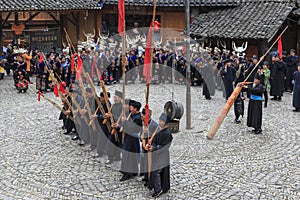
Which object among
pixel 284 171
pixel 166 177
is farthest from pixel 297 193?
pixel 166 177

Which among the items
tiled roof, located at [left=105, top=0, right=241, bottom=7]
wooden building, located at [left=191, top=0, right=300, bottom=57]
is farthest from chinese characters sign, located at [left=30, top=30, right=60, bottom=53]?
wooden building, located at [left=191, top=0, right=300, bottom=57]

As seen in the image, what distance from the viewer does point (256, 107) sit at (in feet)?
38.3

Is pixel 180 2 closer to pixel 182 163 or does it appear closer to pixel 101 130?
pixel 101 130

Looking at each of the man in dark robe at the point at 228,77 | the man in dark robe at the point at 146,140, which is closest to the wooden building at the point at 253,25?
the man in dark robe at the point at 228,77

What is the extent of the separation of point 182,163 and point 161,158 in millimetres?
1727

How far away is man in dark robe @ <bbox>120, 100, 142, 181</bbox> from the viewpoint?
28.5 feet

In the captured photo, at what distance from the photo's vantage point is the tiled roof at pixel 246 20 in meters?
19.8

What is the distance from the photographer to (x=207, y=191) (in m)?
8.05

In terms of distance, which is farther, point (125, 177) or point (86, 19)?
point (86, 19)

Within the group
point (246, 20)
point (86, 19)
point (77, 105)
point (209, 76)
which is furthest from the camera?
point (86, 19)

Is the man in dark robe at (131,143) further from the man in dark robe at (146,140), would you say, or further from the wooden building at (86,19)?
the wooden building at (86,19)

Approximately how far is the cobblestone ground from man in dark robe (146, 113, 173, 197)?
0.71ft

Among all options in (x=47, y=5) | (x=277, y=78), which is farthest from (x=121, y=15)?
(x=47, y=5)

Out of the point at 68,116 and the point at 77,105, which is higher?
the point at 77,105
